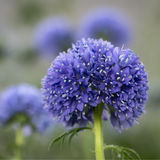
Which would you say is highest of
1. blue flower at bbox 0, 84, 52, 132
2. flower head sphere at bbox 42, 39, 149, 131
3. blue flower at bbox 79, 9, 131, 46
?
blue flower at bbox 79, 9, 131, 46

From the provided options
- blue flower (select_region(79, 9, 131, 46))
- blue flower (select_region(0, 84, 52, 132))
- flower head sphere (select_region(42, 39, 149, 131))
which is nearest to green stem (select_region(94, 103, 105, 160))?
flower head sphere (select_region(42, 39, 149, 131))

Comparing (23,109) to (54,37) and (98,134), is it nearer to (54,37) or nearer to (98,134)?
(98,134)

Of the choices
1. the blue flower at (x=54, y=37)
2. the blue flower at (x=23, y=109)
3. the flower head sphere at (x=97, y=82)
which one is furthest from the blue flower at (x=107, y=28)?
the flower head sphere at (x=97, y=82)

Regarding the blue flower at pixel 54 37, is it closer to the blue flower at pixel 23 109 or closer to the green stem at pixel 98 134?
the blue flower at pixel 23 109

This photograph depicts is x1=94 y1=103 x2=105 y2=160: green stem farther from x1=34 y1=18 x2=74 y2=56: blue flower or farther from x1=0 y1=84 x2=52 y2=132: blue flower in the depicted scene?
x1=34 y1=18 x2=74 y2=56: blue flower

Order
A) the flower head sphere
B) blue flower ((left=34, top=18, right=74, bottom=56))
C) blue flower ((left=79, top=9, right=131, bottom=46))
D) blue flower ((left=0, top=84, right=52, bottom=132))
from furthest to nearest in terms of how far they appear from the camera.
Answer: blue flower ((left=34, top=18, right=74, bottom=56)) < blue flower ((left=79, top=9, right=131, bottom=46)) < blue flower ((left=0, top=84, right=52, bottom=132)) < the flower head sphere
